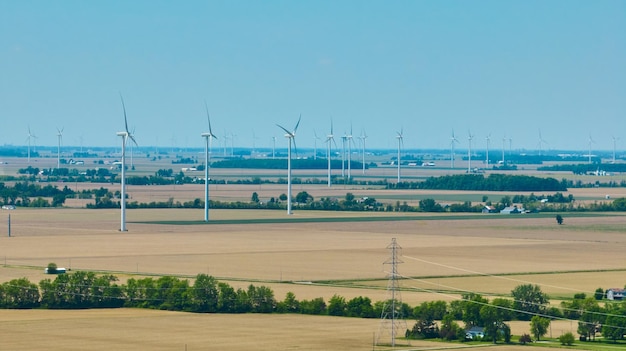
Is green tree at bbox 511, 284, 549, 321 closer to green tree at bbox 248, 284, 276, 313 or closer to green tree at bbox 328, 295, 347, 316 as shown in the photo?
green tree at bbox 328, 295, 347, 316

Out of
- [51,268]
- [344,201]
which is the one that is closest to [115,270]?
[51,268]

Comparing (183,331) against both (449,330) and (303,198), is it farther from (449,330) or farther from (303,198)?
(303,198)

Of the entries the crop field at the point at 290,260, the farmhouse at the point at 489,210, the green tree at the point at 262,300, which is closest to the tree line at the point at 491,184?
the farmhouse at the point at 489,210

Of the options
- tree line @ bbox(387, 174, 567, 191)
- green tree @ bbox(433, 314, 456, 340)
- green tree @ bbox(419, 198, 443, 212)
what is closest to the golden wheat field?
green tree @ bbox(433, 314, 456, 340)

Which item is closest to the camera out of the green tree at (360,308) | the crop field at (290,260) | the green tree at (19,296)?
the crop field at (290,260)

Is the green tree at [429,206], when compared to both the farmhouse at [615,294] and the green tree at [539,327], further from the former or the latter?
the green tree at [539,327]
